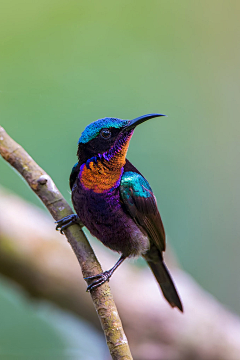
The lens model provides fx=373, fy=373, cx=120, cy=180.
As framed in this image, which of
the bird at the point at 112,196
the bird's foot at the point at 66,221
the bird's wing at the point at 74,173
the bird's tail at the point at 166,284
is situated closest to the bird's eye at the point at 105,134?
the bird at the point at 112,196

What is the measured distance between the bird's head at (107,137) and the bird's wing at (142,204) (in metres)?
0.26

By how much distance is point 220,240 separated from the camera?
5.28m

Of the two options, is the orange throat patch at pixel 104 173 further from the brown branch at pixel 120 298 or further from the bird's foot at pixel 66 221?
the brown branch at pixel 120 298

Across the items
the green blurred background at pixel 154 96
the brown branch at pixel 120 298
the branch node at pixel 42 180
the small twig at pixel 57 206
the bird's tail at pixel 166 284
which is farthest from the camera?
the brown branch at pixel 120 298

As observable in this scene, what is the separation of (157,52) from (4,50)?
6.34 ft

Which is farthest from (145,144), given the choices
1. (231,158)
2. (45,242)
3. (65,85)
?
(231,158)

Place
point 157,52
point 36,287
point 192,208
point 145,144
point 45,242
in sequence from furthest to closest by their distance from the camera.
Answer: point 192,208 → point 157,52 → point 145,144 → point 45,242 → point 36,287

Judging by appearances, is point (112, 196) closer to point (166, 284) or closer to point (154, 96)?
point (166, 284)

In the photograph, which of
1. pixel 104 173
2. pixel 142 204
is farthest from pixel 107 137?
pixel 142 204

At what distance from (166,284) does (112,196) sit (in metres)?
0.95

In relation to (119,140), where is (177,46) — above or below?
above

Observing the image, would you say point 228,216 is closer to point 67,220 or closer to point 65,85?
point 65,85

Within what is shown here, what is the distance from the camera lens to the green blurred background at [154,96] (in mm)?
2945

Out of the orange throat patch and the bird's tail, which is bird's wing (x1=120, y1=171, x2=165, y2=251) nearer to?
the orange throat patch
